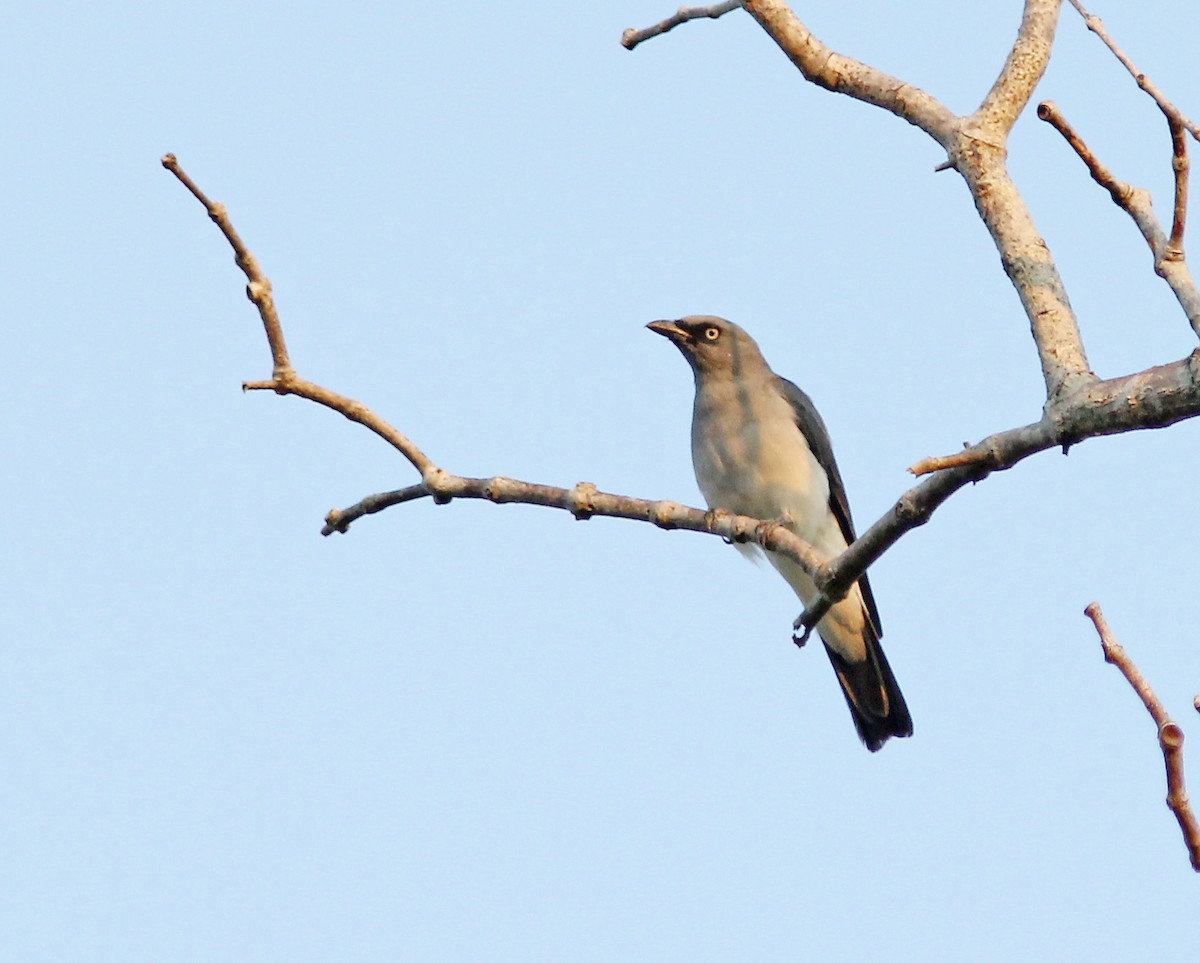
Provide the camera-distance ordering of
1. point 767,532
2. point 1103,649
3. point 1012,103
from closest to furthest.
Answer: point 1103,649 < point 1012,103 < point 767,532

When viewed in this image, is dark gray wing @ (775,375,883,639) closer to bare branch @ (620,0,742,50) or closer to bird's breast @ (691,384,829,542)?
bird's breast @ (691,384,829,542)

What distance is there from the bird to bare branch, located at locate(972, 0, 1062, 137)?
4003 millimetres

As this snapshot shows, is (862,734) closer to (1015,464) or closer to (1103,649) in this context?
(1015,464)

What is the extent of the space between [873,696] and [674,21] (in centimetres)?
516

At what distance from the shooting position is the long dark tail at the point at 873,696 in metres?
10.8

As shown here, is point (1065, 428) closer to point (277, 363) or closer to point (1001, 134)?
point (1001, 134)

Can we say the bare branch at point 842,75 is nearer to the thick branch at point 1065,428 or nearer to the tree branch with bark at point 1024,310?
the tree branch with bark at point 1024,310

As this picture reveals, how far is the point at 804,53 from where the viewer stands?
664 cm

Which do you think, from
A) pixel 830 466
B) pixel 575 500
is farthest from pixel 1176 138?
pixel 830 466

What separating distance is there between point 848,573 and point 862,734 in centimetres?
536

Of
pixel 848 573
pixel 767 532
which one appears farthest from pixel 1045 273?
pixel 767 532

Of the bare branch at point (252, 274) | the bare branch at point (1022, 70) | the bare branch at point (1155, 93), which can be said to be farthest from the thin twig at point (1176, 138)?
the bare branch at point (252, 274)

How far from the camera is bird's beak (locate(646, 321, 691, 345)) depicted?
11055 millimetres

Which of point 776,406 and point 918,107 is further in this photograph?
point 776,406
